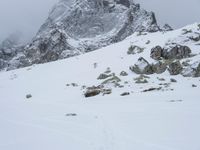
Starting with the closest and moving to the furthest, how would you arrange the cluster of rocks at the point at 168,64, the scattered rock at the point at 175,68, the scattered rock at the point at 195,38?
the cluster of rocks at the point at 168,64 → the scattered rock at the point at 175,68 → the scattered rock at the point at 195,38

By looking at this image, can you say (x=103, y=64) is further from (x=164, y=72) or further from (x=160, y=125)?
(x=160, y=125)

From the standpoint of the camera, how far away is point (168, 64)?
3747 centimetres

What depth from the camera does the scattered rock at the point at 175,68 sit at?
114 feet

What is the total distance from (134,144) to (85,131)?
3077mm

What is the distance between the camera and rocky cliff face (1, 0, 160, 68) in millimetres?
114812

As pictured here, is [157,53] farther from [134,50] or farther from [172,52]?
[134,50]

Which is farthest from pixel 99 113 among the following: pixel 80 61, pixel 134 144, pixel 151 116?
pixel 80 61

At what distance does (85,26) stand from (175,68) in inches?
5297

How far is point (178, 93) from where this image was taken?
24141 mm

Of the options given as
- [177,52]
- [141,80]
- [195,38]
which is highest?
[195,38]

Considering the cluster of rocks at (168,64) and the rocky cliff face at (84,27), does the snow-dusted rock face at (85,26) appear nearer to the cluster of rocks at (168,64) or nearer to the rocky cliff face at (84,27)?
the rocky cliff face at (84,27)

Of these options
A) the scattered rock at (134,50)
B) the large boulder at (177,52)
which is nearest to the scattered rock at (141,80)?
the large boulder at (177,52)

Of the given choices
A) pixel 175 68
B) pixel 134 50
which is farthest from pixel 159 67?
pixel 134 50

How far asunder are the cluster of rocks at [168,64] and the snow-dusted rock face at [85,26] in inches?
2659
